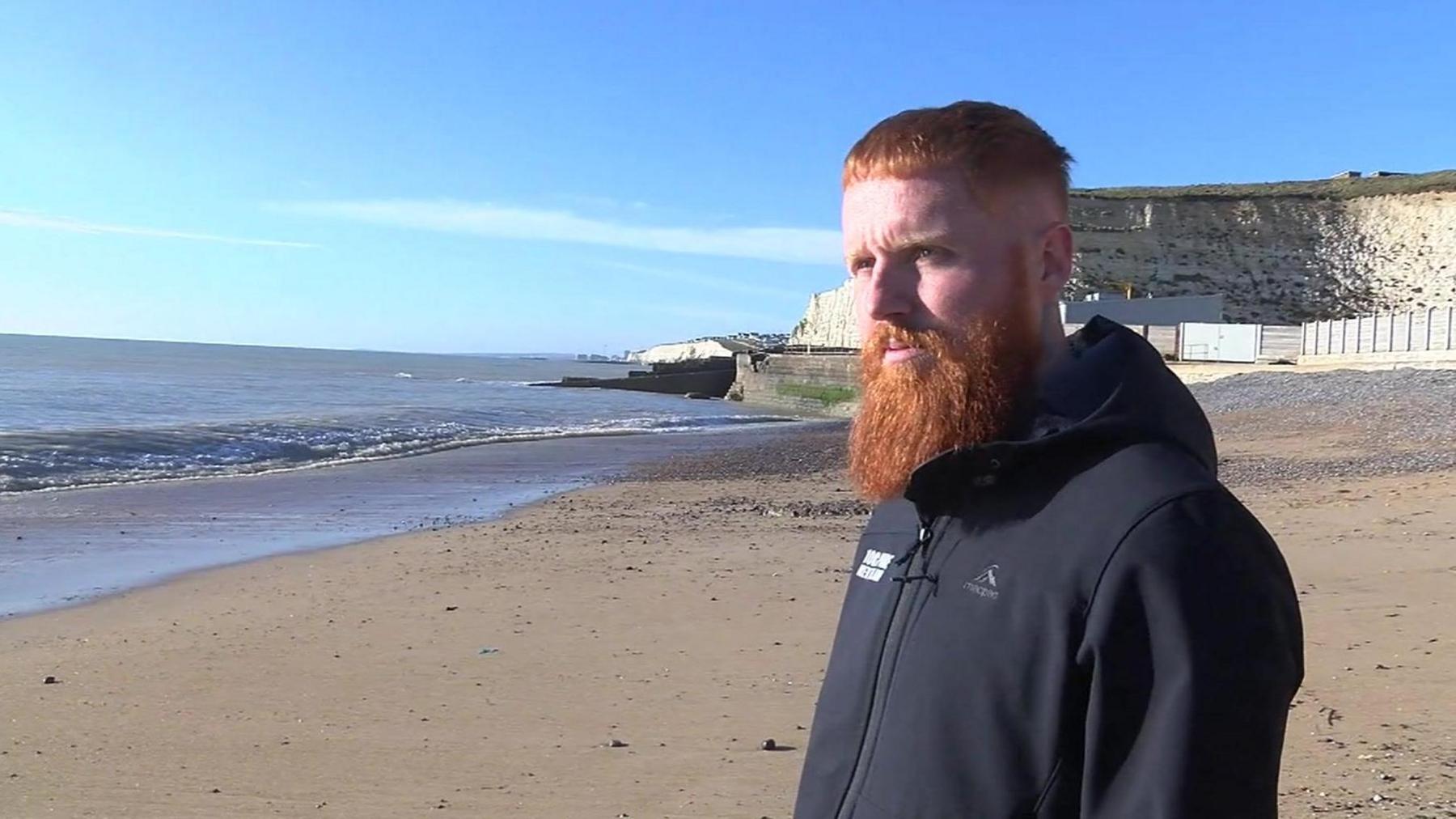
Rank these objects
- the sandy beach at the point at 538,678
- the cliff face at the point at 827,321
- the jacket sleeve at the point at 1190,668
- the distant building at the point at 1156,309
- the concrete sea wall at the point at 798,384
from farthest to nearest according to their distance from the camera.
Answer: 1. the cliff face at the point at 827,321
2. the concrete sea wall at the point at 798,384
3. the distant building at the point at 1156,309
4. the sandy beach at the point at 538,678
5. the jacket sleeve at the point at 1190,668

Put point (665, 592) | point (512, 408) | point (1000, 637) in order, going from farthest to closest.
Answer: point (512, 408) → point (665, 592) → point (1000, 637)

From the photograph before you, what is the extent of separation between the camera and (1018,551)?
142 cm

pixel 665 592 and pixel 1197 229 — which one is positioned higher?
pixel 1197 229

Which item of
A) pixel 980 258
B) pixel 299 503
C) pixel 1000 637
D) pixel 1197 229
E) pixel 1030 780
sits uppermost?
pixel 1197 229

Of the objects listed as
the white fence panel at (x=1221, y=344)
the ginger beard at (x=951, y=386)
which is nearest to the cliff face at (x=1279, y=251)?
the white fence panel at (x=1221, y=344)

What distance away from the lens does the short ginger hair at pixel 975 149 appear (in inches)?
61.5

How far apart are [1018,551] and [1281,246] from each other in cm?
7277

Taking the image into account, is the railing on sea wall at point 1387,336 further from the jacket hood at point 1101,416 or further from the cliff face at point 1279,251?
the jacket hood at point 1101,416

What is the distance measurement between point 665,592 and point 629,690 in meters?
2.66

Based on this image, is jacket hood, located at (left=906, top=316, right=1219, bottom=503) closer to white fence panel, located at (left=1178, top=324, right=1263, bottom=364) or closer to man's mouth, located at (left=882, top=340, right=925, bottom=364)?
man's mouth, located at (left=882, top=340, right=925, bottom=364)

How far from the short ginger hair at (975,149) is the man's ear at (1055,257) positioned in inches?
1.7

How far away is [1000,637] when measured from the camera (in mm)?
1401

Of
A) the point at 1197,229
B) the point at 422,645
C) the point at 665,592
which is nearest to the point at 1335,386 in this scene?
the point at 665,592

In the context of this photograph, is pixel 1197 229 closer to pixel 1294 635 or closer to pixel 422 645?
pixel 422 645
